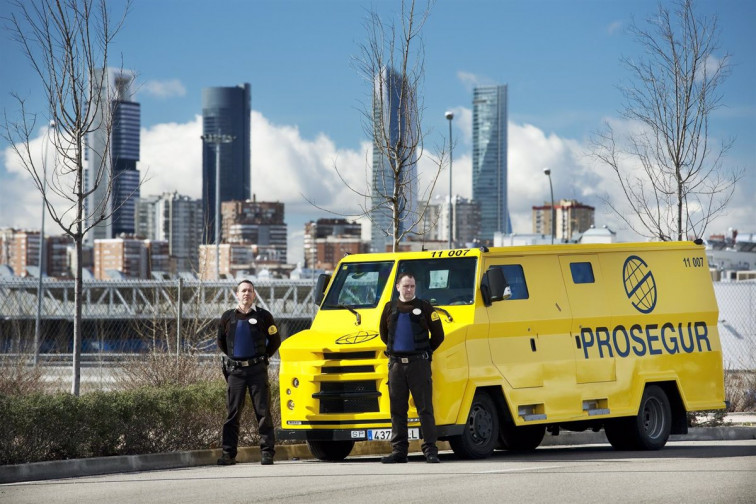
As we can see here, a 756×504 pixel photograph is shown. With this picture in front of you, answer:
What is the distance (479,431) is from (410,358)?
1.47 meters

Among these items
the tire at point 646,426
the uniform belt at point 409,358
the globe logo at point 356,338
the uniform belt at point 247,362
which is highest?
the globe logo at point 356,338

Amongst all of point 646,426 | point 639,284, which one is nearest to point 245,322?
point 639,284

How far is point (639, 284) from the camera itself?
53.5 feet

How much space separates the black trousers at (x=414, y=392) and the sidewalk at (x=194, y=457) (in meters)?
2.43

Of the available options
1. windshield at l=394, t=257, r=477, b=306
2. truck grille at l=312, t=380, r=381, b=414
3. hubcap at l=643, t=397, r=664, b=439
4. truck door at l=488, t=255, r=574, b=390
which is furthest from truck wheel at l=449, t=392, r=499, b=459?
hubcap at l=643, t=397, r=664, b=439

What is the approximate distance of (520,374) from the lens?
1467 centimetres

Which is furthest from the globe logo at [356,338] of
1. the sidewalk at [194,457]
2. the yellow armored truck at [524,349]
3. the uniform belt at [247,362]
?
the sidewalk at [194,457]

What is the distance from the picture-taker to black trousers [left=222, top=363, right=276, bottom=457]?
14328 millimetres

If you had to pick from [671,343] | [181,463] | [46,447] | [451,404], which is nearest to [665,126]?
[671,343]

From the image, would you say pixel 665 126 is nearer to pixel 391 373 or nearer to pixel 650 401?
pixel 650 401

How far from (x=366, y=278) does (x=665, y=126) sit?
9176 mm

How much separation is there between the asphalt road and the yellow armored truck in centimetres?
55

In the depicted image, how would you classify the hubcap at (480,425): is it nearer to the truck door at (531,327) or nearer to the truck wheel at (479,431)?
the truck wheel at (479,431)

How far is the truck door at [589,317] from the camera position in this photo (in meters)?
15.4
